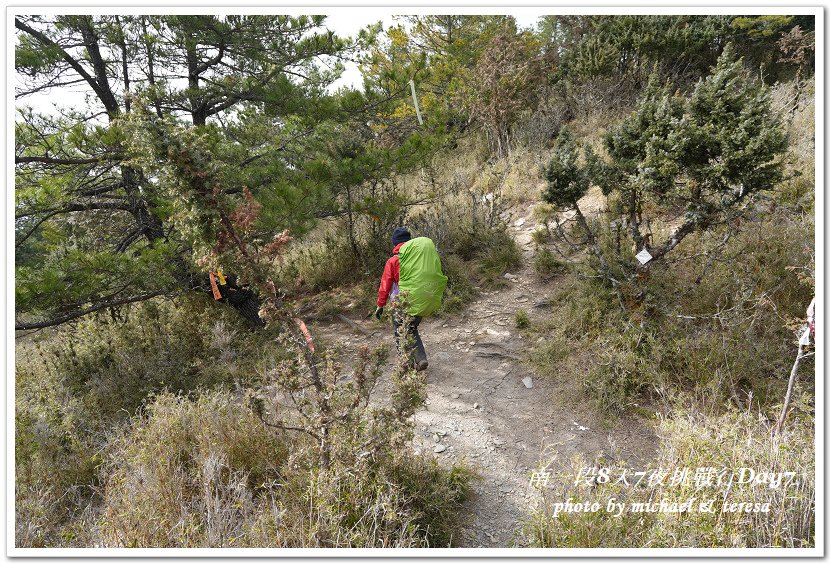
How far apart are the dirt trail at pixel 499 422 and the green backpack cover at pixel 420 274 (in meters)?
0.91

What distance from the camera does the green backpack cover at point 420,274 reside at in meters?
3.89

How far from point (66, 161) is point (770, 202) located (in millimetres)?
7309

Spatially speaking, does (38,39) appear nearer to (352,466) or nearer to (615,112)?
(352,466)

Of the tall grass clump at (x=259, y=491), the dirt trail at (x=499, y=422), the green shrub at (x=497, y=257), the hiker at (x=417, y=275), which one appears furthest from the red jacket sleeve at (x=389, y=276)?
the green shrub at (x=497, y=257)

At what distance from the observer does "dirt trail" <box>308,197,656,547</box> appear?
108 inches

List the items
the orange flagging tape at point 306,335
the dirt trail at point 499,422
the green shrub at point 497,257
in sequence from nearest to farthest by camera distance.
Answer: the orange flagging tape at point 306,335 < the dirt trail at point 499,422 < the green shrub at point 497,257

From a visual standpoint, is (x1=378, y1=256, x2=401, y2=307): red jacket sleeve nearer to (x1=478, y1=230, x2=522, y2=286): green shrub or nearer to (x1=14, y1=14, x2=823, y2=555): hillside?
(x1=14, y1=14, x2=823, y2=555): hillside

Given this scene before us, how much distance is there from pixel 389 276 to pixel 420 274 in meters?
0.36

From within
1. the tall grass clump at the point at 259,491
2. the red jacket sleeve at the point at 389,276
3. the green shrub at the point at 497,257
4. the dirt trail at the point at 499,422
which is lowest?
the dirt trail at the point at 499,422

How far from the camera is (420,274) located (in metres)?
3.88

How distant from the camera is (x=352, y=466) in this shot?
2369mm

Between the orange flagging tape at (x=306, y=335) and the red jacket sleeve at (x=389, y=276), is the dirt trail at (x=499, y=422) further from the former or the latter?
the orange flagging tape at (x=306, y=335)

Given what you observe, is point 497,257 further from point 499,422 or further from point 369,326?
point 499,422
